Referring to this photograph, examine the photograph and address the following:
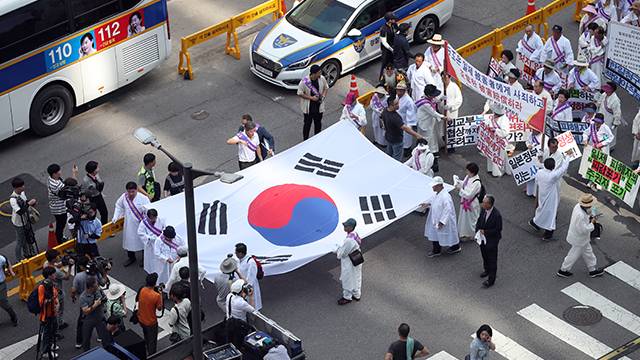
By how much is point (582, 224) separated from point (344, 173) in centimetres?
451

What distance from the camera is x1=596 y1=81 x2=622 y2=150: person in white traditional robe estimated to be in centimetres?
2445

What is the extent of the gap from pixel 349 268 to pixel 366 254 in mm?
1789

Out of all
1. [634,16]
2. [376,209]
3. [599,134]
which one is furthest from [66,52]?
[634,16]

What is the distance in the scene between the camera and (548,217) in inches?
875

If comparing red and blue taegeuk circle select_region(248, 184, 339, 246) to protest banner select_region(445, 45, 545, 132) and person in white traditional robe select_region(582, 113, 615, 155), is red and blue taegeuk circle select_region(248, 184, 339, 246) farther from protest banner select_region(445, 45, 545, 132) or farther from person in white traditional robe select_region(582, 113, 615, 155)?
person in white traditional robe select_region(582, 113, 615, 155)

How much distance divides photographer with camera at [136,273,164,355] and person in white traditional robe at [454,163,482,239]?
5932mm

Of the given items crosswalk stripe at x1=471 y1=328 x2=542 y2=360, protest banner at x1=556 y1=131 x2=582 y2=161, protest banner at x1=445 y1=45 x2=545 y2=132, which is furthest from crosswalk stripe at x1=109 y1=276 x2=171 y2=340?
protest banner at x1=556 y1=131 x2=582 y2=161

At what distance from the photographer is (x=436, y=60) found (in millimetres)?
25219

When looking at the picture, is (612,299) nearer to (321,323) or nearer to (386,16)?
(321,323)

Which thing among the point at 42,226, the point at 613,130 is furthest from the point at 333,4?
the point at 42,226

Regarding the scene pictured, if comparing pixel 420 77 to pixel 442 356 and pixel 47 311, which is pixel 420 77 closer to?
pixel 442 356

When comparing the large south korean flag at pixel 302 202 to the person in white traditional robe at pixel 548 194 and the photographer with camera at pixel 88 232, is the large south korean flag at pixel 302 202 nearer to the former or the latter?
the photographer with camera at pixel 88 232

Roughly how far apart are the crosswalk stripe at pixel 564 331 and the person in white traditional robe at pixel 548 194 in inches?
82.2

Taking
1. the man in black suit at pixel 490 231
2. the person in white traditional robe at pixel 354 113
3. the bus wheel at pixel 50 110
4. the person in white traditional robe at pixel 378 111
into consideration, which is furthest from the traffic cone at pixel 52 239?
the man in black suit at pixel 490 231
